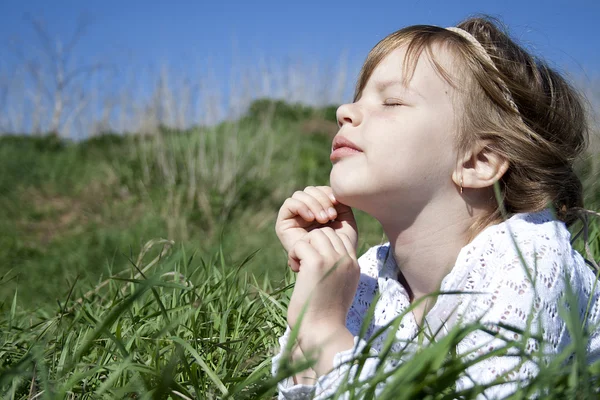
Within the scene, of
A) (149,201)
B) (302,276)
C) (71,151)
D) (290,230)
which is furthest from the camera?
(71,151)

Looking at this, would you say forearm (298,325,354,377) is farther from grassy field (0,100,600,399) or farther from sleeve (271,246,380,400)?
grassy field (0,100,600,399)

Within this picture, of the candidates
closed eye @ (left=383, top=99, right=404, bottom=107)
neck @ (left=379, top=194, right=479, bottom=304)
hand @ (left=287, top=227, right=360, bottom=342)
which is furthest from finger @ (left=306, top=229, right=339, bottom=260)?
closed eye @ (left=383, top=99, right=404, bottom=107)

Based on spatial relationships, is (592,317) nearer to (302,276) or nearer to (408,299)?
(408,299)

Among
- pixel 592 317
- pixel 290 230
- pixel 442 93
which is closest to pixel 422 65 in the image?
pixel 442 93

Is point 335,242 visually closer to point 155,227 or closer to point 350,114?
point 350,114

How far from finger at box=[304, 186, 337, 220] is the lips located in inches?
5.6

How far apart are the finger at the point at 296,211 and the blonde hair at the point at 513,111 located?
0.41 meters

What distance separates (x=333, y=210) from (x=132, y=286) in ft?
2.65

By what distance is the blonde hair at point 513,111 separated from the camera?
5.26ft

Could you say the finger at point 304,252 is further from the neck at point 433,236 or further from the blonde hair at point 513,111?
the blonde hair at point 513,111

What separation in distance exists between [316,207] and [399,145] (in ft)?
1.05

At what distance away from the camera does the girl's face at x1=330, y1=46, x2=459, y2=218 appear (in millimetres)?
1505

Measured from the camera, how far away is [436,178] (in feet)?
5.06

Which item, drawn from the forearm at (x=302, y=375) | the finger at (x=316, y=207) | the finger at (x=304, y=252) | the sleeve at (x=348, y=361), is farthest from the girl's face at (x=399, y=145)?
the forearm at (x=302, y=375)
